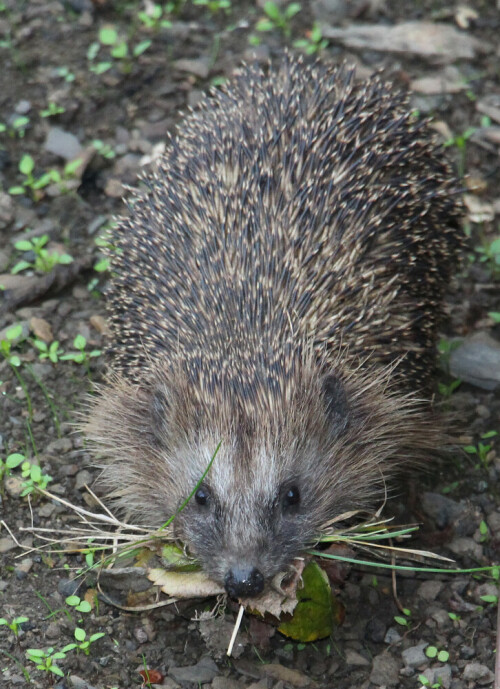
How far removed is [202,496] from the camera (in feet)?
15.4

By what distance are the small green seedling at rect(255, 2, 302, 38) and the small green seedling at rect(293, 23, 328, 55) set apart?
0.13 meters

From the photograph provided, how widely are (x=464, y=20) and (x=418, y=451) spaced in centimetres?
401

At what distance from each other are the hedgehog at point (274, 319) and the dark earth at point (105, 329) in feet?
1.31

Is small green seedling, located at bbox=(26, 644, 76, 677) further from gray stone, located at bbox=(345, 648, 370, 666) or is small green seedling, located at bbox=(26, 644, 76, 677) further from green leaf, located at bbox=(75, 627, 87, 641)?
gray stone, located at bbox=(345, 648, 370, 666)

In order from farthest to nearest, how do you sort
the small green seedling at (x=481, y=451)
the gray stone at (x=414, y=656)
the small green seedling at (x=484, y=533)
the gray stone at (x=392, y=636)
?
the small green seedling at (x=481, y=451) < the small green seedling at (x=484, y=533) < the gray stone at (x=392, y=636) < the gray stone at (x=414, y=656)

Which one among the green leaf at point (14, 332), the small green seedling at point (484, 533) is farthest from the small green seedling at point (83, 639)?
the small green seedling at point (484, 533)

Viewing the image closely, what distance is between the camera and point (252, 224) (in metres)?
5.05

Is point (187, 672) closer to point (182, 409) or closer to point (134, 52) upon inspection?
point (182, 409)

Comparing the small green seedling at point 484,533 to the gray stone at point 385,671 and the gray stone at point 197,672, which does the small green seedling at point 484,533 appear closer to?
the gray stone at point 385,671

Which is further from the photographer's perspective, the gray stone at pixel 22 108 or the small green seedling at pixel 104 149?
the gray stone at pixel 22 108

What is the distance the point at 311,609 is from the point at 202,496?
707mm

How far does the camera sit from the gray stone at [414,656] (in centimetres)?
487

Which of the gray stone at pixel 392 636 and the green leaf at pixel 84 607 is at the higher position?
the green leaf at pixel 84 607

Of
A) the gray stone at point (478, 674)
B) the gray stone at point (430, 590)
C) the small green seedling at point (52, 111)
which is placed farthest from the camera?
the small green seedling at point (52, 111)
